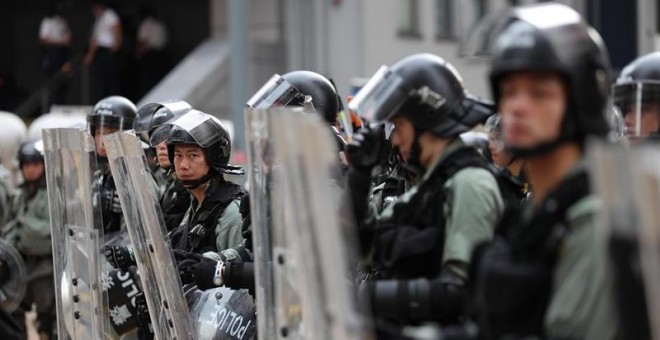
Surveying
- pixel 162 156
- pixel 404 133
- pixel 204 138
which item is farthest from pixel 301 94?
pixel 404 133

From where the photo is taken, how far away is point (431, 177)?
517 centimetres

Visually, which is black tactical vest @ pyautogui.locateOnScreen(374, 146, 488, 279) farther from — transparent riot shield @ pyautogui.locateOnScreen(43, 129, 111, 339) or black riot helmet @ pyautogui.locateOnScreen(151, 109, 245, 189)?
black riot helmet @ pyautogui.locateOnScreen(151, 109, 245, 189)

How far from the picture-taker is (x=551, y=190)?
412cm

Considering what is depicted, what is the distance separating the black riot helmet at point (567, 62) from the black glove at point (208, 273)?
2.66 m

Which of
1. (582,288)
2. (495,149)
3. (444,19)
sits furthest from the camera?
(444,19)

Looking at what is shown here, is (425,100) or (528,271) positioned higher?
(425,100)

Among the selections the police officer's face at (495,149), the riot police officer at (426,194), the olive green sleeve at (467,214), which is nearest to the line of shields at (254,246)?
the riot police officer at (426,194)

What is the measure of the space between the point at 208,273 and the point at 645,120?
6.41 feet

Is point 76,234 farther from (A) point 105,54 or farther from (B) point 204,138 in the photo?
(A) point 105,54

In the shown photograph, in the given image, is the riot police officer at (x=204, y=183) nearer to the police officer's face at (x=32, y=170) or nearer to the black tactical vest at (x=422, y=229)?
the black tactical vest at (x=422, y=229)

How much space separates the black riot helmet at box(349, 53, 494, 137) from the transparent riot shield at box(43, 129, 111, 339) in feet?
5.95

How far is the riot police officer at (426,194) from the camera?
493 cm

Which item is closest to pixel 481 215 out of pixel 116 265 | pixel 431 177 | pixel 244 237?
pixel 431 177

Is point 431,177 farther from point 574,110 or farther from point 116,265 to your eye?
point 116,265
